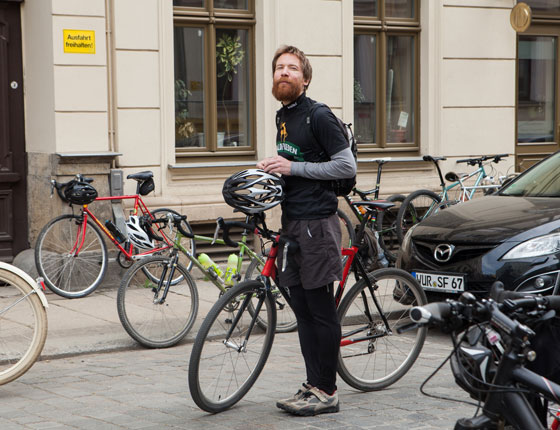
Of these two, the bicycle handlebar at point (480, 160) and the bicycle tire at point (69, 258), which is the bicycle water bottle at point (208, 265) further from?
the bicycle handlebar at point (480, 160)

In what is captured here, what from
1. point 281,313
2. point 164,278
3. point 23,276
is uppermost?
point 23,276

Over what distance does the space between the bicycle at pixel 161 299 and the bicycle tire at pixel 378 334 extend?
1.57 m

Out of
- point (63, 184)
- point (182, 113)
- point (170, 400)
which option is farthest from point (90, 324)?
point (182, 113)

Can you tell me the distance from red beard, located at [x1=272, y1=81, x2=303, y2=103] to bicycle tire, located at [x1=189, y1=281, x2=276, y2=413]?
1.03m

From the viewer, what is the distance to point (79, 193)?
931 centimetres

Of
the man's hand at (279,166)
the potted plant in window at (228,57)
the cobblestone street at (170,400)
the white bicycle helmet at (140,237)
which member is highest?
the potted plant in window at (228,57)

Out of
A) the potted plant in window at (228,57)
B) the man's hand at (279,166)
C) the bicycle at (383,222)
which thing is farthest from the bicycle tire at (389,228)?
the man's hand at (279,166)

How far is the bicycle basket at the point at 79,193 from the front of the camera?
933cm

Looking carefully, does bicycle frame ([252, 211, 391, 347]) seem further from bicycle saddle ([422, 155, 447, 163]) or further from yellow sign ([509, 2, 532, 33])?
yellow sign ([509, 2, 532, 33])

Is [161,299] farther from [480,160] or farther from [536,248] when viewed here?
[480,160]

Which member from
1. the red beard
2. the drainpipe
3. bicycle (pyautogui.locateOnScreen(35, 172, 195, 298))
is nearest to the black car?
the red beard

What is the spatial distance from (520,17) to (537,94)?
58.4 inches

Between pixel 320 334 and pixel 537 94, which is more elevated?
pixel 537 94

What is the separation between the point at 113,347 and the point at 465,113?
22.1 ft
